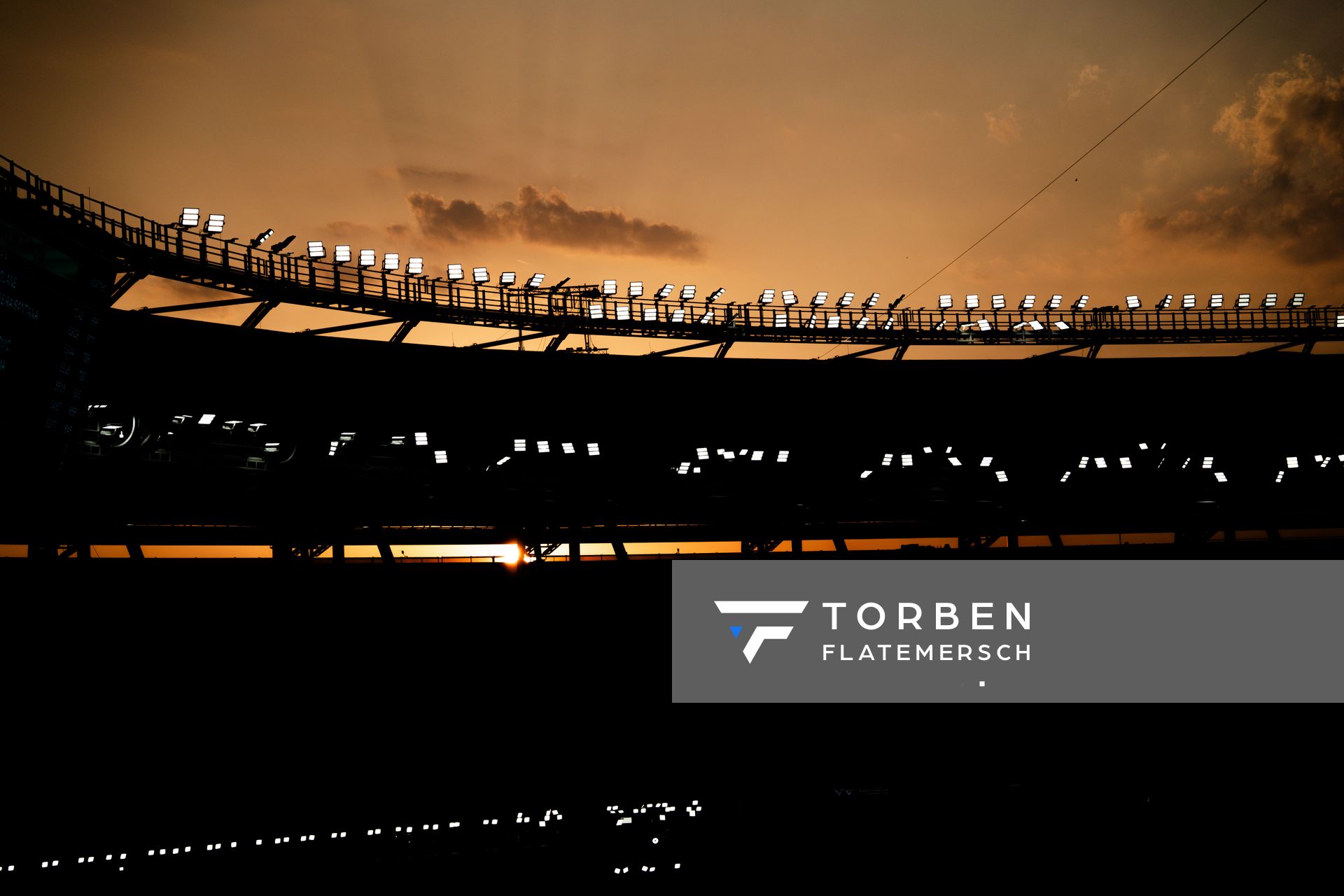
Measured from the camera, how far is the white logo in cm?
2177

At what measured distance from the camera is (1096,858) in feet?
69.8

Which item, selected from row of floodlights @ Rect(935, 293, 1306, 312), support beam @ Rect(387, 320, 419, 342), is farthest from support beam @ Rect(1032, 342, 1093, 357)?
support beam @ Rect(387, 320, 419, 342)

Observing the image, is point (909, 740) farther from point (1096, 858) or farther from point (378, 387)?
point (378, 387)

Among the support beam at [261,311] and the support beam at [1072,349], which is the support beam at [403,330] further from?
the support beam at [1072,349]

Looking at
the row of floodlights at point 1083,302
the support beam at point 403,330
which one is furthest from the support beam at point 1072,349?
the support beam at point 403,330

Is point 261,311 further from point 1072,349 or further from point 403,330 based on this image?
point 1072,349

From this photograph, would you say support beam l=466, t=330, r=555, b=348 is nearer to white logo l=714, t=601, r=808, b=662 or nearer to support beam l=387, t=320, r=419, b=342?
support beam l=387, t=320, r=419, b=342

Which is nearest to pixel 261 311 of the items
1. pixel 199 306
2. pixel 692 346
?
pixel 199 306

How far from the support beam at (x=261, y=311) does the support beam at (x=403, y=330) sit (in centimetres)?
714

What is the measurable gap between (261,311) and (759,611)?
124 ft

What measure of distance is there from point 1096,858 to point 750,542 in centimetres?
3515

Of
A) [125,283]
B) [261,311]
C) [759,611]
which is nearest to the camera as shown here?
[759,611]

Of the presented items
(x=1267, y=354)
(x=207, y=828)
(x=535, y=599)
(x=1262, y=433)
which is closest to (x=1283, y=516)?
(x=1262, y=433)

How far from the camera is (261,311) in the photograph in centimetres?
5031
